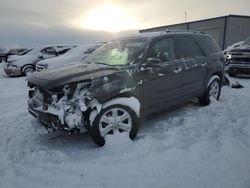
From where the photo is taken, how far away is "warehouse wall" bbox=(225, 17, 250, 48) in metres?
19.1

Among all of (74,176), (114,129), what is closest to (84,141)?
(114,129)

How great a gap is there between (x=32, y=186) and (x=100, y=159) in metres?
0.97

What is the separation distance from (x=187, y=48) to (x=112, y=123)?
8.21ft

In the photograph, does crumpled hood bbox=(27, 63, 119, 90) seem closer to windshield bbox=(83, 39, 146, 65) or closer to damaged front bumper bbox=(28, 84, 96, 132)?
damaged front bumper bbox=(28, 84, 96, 132)

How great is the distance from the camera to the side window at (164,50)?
4346 mm

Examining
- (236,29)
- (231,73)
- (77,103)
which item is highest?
(236,29)

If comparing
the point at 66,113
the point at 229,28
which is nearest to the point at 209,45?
the point at 66,113

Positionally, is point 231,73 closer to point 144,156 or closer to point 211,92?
point 211,92

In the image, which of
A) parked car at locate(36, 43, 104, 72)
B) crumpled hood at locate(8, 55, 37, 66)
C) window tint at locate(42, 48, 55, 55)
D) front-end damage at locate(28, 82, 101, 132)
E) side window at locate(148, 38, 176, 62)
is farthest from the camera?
window tint at locate(42, 48, 55, 55)

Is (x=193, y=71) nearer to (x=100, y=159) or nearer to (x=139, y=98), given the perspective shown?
(x=139, y=98)

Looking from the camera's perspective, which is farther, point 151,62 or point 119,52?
point 119,52

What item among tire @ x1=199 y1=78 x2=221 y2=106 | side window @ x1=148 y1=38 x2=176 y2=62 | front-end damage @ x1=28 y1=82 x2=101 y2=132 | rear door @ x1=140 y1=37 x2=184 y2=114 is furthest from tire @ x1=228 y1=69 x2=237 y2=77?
front-end damage @ x1=28 y1=82 x2=101 y2=132

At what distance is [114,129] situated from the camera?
12.5ft

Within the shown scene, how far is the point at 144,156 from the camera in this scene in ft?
11.5
